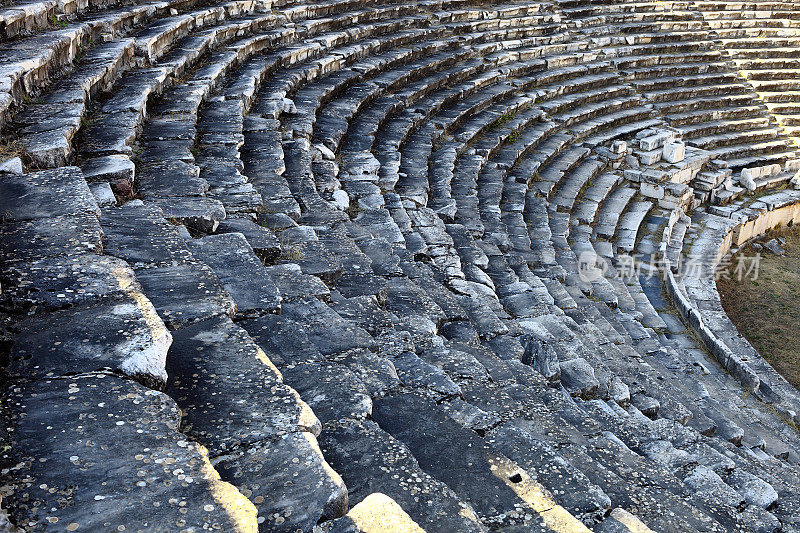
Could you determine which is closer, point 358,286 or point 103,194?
point 103,194

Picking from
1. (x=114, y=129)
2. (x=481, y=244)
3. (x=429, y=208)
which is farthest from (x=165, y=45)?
(x=481, y=244)

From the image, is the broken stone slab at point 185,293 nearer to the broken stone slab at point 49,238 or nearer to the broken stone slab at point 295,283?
the broken stone slab at point 49,238

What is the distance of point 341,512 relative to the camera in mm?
2424

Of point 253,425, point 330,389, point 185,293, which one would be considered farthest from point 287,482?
point 185,293

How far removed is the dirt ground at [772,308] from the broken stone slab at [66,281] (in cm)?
804

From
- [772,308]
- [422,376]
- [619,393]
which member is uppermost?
[422,376]

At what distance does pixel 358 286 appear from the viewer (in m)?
5.15

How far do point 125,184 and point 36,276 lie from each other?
188 cm

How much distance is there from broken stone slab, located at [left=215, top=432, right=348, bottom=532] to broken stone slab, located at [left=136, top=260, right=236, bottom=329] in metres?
0.96

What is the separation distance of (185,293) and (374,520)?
1.73 meters

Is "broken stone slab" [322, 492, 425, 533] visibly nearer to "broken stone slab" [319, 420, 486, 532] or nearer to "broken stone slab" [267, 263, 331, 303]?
"broken stone slab" [319, 420, 486, 532]

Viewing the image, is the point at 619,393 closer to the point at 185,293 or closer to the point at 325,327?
the point at 325,327

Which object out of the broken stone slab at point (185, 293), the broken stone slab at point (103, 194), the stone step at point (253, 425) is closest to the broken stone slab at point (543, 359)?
the broken stone slab at point (185, 293)

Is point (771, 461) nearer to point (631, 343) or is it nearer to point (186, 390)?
point (631, 343)
